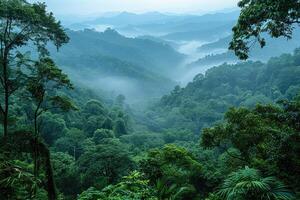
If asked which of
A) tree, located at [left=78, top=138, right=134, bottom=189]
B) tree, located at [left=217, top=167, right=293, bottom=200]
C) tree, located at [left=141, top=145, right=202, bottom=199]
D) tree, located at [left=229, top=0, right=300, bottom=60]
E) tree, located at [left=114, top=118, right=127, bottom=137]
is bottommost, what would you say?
tree, located at [left=114, top=118, right=127, bottom=137]

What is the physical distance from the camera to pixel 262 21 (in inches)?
310

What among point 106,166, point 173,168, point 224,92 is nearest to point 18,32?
point 173,168

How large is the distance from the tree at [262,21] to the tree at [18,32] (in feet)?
20.9

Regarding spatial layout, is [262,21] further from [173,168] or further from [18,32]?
[173,168]

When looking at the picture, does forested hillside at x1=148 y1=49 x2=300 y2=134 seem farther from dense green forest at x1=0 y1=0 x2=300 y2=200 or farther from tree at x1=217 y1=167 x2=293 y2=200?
tree at x1=217 y1=167 x2=293 y2=200

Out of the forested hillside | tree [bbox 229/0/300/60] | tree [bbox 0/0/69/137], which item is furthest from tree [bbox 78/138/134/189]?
the forested hillside

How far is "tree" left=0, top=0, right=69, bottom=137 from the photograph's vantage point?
10.5m

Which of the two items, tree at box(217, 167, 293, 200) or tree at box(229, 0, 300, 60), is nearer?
tree at box(217, 167, 293, 200)

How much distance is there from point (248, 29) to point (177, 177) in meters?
11.2

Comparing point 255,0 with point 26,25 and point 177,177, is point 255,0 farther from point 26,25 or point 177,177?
point 177,177

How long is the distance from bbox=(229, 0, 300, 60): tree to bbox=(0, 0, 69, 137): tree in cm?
636

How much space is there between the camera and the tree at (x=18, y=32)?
1050cm

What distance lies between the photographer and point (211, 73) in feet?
416

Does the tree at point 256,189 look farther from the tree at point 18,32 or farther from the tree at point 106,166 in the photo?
the tree at point 106,166
